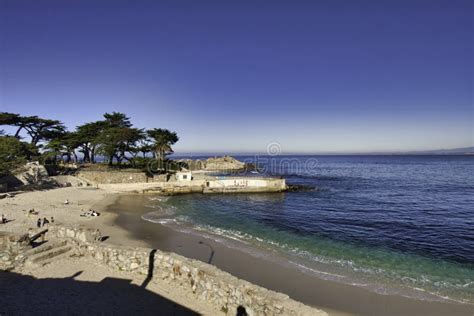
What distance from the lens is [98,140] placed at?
54.2m

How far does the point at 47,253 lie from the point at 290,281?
1216 centimetres

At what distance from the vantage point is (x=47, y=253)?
13758mm

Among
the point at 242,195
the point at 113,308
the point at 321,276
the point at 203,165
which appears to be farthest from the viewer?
the point at 203,165

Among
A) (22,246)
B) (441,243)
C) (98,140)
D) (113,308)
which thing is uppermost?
(98,140)

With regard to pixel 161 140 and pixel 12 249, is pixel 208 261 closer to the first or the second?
pixel 12 249

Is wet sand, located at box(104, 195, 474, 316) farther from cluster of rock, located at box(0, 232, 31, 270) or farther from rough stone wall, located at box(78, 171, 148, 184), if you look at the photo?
rough stone wall, located at box(78, 171, 148, 184)

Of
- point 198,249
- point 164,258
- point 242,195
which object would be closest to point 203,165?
point 242,195

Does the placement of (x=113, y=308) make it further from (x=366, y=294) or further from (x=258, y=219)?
(x=258, y=219)

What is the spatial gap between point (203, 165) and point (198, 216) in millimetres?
69675

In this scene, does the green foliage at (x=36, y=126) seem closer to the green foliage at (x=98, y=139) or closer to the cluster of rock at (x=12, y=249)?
the green foliage at (x=98, y=139)

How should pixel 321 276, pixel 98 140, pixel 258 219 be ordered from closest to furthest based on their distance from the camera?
pixel 321 276 → pixel 258 219 → pixel 98 140

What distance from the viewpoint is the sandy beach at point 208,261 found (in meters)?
11.2

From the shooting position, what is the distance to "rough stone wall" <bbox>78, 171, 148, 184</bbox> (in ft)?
154

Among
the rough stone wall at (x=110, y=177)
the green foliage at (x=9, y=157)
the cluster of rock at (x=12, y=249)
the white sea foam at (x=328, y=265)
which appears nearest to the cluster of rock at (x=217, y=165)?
the rough stone wall at (x=110, y=177)
